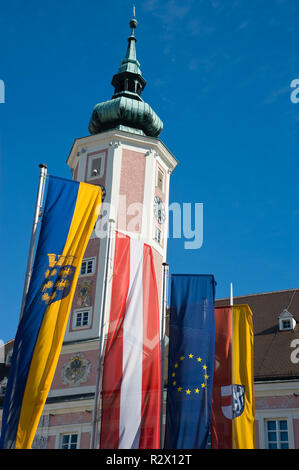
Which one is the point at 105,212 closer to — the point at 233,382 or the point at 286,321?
the point at 286,321

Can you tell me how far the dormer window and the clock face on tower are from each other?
27.0 ft

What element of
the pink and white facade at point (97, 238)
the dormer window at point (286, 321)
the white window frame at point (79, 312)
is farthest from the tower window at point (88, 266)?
the dormer window at point (286, 321)

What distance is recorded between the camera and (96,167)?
118 feet

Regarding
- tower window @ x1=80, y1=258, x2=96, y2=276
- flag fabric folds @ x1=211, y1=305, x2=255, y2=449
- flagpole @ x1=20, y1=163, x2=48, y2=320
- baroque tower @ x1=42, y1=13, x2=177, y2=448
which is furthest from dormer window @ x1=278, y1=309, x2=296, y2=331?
flagpole @ x1=20, y1=163, x2=48, y2=320

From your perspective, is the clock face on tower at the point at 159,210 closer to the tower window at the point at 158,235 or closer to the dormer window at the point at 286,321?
the tower window at the point at 158,235

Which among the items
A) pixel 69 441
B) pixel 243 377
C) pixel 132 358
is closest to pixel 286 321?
pixel 243 377

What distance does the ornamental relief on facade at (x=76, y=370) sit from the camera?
30.9 metres

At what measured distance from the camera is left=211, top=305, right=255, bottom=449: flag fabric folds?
22.2 meters

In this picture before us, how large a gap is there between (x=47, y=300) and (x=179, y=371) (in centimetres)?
566

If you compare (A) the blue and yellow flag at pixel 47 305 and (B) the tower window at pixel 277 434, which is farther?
(B) the tower window at pixel 277 434

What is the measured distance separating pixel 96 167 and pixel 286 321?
1256 cm

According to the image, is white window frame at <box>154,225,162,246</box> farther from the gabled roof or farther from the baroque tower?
the gabled roof

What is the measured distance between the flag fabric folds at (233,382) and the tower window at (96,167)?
14.0m
